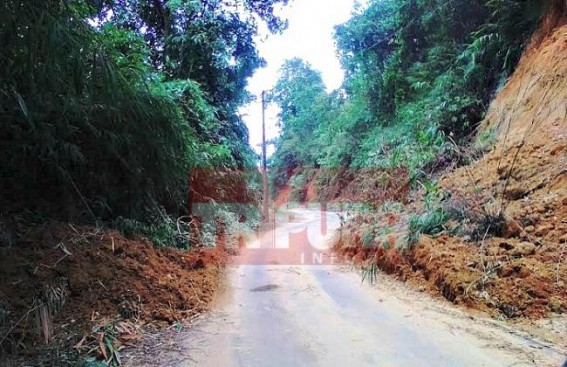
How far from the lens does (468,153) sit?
5539mm

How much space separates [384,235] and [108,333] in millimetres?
3924

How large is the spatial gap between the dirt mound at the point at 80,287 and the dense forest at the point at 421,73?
4.94 m

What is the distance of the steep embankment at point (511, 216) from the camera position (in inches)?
122

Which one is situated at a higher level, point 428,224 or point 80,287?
point 428,224

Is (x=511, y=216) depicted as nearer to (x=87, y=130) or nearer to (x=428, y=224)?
(x=428, y=224)

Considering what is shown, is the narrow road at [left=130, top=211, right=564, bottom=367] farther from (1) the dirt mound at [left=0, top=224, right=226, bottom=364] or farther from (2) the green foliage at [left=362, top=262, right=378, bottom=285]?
(1) the dirt mound at [left=0, top=224, right=226, bottom=364]

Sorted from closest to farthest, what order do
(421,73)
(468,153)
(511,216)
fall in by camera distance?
(511,216), (468,153), (421,73)

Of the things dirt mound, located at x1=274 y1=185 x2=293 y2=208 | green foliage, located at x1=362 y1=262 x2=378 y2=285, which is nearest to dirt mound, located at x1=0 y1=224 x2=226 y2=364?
green foliage, located at x1=362 y1=262 x2=378 y2=285

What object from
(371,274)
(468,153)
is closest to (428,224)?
(371,274)

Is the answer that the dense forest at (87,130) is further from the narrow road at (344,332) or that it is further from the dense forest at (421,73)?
the dense forest at (421,73)

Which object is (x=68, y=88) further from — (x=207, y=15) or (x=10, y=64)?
(x=207, y=15)

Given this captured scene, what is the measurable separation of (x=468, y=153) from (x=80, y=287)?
5334 millimetres

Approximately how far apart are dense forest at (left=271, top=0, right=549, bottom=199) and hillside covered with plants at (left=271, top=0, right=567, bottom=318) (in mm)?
27

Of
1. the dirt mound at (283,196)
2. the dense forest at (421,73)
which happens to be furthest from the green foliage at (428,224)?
the dirt mound at (283,196)
